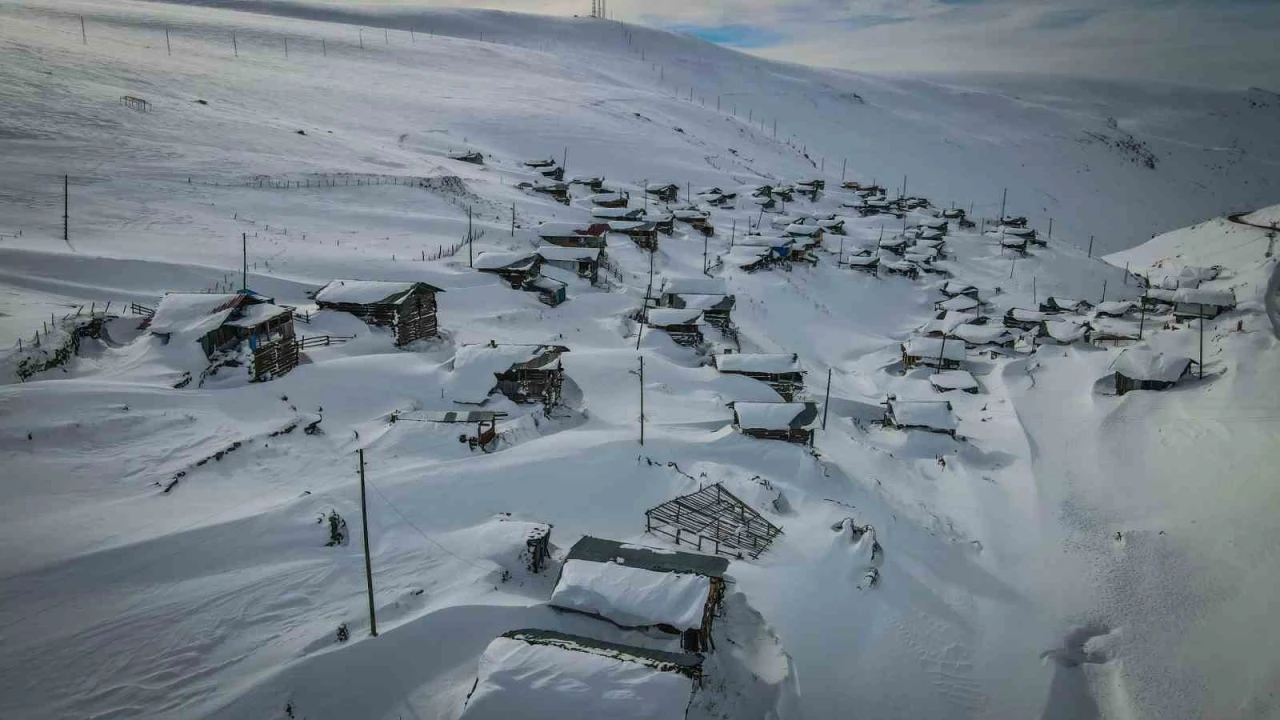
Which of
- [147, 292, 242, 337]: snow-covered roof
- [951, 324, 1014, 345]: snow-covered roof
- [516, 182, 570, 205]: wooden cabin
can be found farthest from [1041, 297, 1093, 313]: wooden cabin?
[147, 292, 242, 337]: snow-covered roof

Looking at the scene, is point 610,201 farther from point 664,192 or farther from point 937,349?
point 937,349

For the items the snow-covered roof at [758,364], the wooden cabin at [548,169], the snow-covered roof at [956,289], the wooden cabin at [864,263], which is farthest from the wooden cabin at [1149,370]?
the wooden cabin at [548,169]

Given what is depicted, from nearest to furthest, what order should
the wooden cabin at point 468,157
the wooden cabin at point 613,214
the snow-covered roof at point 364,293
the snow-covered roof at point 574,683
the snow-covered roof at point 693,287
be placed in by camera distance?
the snow-covered roof at point 574,683
the snow-covered roof at point 364,293
the snow-covered roof at point 693,287
the wooden cabin at point 613,214
the wooden cabin at point 468,157

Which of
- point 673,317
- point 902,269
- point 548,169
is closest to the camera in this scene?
point 673,317

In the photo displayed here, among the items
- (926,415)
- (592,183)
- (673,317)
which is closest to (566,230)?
(673,317)

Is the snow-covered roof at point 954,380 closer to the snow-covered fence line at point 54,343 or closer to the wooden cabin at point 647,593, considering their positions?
the wooden cabin at point 647,593

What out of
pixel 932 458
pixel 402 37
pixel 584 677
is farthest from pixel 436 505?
pixel 402 37
